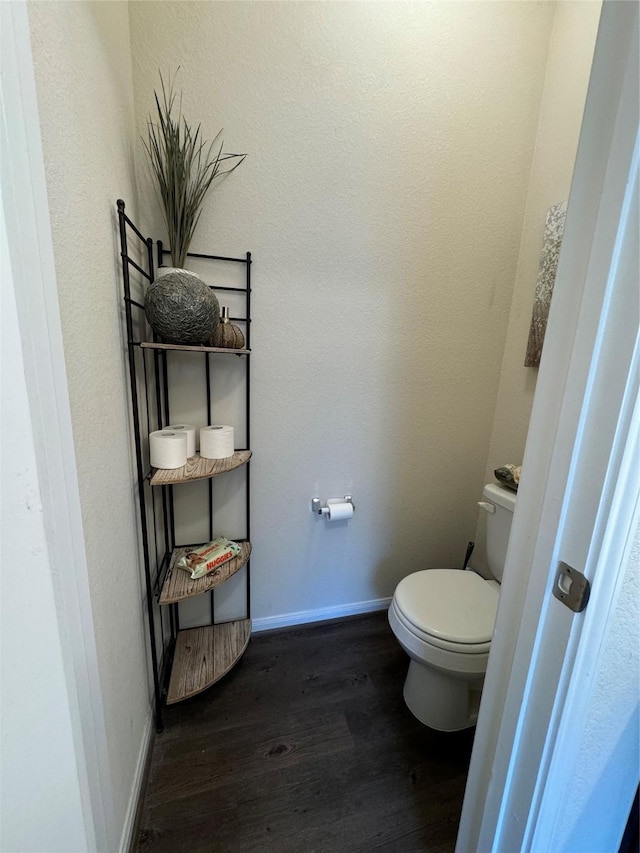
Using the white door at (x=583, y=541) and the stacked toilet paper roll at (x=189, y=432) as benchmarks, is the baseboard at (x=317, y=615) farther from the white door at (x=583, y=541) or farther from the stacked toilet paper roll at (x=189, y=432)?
the white door at (x=583, y=541)

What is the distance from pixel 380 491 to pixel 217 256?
123cm

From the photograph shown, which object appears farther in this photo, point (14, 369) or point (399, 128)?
point (399, 128)

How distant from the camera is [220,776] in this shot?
1.03m

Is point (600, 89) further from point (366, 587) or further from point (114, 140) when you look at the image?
point (366, 587)

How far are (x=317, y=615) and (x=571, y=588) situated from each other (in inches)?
55.9

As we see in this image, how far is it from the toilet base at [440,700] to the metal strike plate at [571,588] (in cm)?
88

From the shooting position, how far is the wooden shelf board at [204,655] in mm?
1178

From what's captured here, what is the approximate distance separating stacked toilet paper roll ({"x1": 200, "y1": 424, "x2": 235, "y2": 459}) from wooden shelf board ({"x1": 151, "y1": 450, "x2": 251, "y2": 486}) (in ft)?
0.07

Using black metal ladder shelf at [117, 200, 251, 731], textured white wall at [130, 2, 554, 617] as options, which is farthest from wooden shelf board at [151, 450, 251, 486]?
textured white wall at [130, 2, 554, 617]

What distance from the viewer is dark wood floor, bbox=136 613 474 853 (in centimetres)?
91

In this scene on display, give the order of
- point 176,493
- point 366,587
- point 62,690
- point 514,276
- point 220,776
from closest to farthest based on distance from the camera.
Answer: point 62,690
point 220,776
point 176,493
point 514,276
point 366,587

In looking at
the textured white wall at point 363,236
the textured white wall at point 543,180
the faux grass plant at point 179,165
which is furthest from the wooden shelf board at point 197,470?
the textured white wall at point 543,180

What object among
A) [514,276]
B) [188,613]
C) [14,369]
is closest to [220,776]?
[188,613]

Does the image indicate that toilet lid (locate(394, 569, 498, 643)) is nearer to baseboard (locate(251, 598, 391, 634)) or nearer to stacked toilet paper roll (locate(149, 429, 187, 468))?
baseboard (locate(251, 598, 391, 634))
